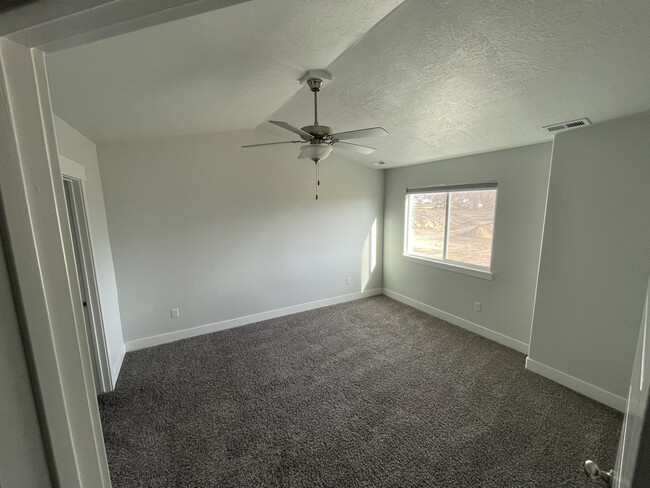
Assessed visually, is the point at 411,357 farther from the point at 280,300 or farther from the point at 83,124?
the point at 83,124

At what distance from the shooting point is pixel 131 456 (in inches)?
72.6

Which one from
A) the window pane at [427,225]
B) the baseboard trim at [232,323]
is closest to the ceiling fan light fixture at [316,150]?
the window pane at [427,225]

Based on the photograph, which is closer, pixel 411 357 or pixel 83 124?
pixel 83 124

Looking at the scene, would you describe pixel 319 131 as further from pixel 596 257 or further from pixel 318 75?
pixel 596 257

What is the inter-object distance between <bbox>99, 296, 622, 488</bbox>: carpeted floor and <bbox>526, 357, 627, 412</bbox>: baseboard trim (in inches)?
3.0

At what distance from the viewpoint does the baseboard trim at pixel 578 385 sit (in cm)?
215

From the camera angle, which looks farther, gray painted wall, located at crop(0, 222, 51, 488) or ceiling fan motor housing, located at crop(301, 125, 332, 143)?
ceiling fan motor housing, located at crop(301, 125, 332, 143)

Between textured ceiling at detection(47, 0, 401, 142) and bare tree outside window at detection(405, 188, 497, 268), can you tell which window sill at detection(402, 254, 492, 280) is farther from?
textured ceiling at detection(47, 0, 401, 142)

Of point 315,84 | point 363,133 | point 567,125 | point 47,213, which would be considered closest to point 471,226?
point 567,125

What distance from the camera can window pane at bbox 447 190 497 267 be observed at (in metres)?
3.29

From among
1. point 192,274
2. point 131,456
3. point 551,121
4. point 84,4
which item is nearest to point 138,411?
point 131,456

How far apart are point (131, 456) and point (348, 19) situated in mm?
3044

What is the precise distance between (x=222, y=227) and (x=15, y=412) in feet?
10.7

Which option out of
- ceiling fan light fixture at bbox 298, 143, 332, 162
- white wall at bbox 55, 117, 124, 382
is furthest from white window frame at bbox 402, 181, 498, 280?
white wall at bbox 55, 117, 124, 382
